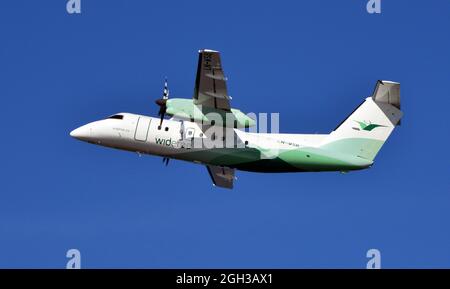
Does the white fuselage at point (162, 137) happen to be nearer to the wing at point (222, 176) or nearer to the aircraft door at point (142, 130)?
the aircraft door at point (142, 130)

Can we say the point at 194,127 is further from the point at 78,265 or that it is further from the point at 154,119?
the point at 78,265

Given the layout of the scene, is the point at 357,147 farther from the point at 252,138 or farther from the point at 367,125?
the point at 252,138

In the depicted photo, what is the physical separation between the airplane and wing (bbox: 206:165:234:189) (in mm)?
2787

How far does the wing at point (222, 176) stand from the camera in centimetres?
3541

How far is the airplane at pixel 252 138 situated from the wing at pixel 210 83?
0.12 feet

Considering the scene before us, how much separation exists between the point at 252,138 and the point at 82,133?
21.5 ft

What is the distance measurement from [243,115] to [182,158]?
2.74m

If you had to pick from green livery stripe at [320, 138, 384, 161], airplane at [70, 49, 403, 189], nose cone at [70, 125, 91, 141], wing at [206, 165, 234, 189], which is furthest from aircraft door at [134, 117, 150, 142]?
green livery stripe at [320, 138, 384, 161]

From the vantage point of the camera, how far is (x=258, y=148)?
3203 centimetres

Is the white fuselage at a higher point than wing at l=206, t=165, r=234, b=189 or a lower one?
higher

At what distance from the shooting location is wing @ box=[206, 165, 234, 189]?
35406mm

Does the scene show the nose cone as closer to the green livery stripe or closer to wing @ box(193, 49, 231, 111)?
wing @ box(193, 49, 231, 111)

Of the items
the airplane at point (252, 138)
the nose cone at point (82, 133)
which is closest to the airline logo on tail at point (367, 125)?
the airplane at point (252, 138)
